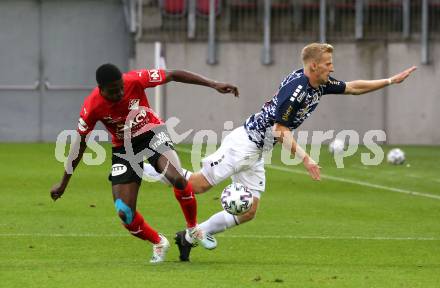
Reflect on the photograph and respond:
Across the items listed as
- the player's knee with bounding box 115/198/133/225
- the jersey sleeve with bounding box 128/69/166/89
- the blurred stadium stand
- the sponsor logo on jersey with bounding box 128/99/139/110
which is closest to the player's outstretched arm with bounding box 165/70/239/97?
the jersey sleeve with bounding box 128/69/166/89

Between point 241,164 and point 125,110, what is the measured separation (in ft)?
5.15

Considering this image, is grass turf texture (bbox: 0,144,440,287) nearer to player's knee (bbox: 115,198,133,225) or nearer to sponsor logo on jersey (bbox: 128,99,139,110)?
player's knee (bbox: 115,198,133,225)

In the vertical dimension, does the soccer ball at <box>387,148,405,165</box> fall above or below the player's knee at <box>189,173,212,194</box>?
below

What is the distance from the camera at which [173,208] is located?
1752 cm

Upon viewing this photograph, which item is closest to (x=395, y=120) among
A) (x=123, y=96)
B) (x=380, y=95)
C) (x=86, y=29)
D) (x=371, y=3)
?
(x=380, y=95)

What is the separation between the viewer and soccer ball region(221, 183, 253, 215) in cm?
1209

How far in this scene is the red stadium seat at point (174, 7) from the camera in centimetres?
3356

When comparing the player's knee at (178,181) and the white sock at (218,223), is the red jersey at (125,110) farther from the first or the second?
the white sock at (218,223)

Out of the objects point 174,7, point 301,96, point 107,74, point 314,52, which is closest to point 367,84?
point 314,52

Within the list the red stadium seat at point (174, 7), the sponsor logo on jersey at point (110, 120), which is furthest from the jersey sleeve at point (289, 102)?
the red stadium seat at point (174, 7)

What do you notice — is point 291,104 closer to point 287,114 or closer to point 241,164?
point 287,114

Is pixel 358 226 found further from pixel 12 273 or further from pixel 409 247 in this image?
pixel 12 273

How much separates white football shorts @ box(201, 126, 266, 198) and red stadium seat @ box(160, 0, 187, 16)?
20759 mm

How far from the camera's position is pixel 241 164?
1281cm
